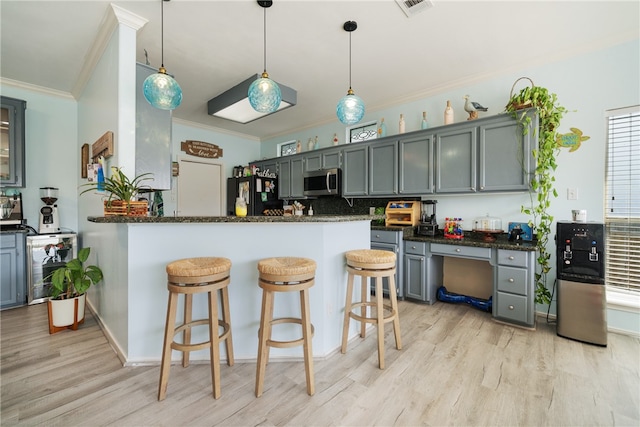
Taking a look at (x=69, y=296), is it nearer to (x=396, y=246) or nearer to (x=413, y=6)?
(x=396, y=246)

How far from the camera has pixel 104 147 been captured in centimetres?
247

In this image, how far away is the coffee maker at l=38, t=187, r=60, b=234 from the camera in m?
3.37

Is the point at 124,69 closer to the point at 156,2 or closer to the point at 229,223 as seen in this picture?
the point at 156,2

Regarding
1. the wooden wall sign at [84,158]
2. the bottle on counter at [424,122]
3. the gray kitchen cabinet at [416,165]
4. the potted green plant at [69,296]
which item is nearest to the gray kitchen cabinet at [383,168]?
the gray kitchen cabinet at [416,165]

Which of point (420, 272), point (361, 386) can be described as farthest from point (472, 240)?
point (361, 386)

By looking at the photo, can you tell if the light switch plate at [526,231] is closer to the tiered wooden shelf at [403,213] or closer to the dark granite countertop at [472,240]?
the dark granite countertop at [472,240]

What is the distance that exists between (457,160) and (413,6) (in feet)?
5.45

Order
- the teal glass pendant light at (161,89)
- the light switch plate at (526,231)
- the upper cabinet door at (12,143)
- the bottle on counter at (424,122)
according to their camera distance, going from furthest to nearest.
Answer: the bottle on counter at (424,122) → the upper cabinet door at (12,143) → the light switch plate at (526,231) → the teal glass pendant light at (161,89)

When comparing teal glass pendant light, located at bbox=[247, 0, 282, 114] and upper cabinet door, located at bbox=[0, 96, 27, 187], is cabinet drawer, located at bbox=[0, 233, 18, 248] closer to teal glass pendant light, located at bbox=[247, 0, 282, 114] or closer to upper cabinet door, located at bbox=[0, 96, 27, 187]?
upper cabinet door, located at bbox=[0, 96, 27, 187]

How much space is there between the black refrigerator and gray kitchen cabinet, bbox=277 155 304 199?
0.60 ft

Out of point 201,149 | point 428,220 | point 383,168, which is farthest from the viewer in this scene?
point 201,149

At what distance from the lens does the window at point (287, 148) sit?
561 cm

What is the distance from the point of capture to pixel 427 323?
271 centimetres

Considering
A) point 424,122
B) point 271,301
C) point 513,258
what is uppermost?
point 424,122
